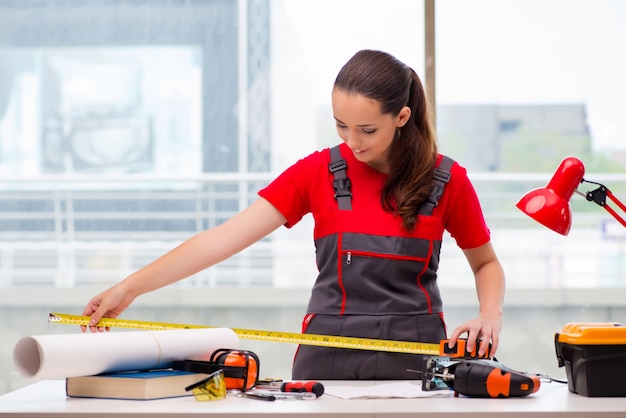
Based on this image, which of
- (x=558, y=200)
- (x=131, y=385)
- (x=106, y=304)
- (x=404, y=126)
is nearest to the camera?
(x=131, y=385)

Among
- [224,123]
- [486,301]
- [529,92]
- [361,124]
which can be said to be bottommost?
[486,301]

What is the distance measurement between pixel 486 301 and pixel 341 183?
45cm

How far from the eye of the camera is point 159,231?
13.0 ft

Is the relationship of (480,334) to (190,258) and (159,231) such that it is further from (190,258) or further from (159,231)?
(159,231)

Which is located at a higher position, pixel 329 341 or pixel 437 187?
pixel 437 187

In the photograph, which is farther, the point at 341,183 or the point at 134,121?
the point at 134,121

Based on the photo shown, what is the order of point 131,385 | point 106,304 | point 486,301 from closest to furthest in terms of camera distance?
point 131,385 → point 106,304 → point 486,301

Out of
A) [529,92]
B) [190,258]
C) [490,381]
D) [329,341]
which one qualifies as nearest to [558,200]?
[490,381]

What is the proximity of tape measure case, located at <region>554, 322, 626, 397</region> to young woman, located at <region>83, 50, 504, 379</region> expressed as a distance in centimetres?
31

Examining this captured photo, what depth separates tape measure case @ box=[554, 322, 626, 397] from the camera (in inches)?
62.9

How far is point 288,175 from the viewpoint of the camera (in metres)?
2.21

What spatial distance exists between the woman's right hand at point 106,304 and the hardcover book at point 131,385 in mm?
352

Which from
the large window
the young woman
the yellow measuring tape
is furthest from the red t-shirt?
the large window

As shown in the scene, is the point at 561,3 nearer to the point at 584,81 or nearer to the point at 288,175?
the point at 584,81
